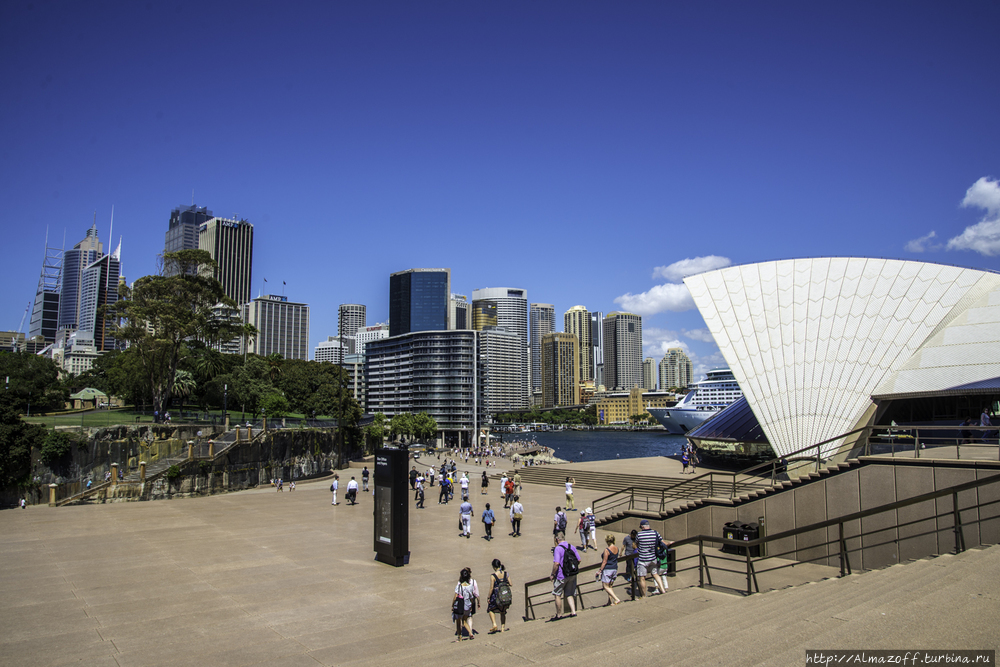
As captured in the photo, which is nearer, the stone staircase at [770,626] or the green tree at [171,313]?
the stone staircase at [770,626]

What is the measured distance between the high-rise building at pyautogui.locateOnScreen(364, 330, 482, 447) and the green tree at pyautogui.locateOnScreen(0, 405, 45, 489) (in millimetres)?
96075

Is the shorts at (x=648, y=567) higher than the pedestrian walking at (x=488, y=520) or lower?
higher

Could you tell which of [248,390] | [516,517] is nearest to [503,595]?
[516,517]

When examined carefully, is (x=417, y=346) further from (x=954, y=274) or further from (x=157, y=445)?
(x=954, y=274)

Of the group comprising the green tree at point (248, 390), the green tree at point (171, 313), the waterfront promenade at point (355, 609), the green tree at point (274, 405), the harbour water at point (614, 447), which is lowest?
the harbour water at point (614, 447)

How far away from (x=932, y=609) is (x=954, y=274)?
25531mm

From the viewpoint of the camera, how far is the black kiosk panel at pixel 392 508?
13.2 metres

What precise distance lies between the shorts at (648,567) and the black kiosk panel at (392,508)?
17.0 ft

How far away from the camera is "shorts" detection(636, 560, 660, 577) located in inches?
401

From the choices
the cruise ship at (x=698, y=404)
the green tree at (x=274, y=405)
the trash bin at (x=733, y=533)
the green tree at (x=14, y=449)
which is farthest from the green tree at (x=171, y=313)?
the cruise ship at (x=698, y=404)

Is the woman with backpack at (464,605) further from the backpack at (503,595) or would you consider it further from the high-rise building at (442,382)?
the high-rise building at (442,382)

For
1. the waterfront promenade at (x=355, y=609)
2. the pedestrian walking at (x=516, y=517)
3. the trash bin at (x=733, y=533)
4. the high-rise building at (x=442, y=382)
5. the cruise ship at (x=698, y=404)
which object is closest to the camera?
the waterfront promenade at (x=355, y=609)

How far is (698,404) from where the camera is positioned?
390ft

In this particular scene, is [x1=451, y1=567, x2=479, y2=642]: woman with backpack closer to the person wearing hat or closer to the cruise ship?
the person wearing hat
